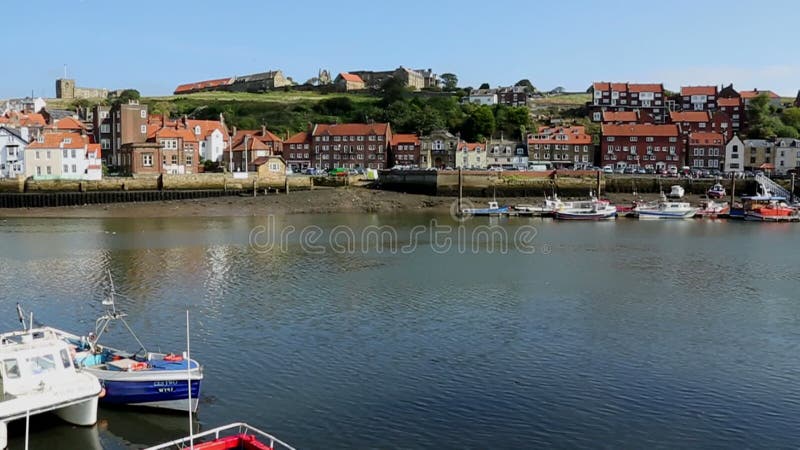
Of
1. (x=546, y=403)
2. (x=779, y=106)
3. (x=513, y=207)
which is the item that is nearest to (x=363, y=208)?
(x=513, y=207)

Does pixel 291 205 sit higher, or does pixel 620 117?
pixel 620 117

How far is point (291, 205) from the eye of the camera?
6806 centimetres

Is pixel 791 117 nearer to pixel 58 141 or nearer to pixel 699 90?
pixel 699 90

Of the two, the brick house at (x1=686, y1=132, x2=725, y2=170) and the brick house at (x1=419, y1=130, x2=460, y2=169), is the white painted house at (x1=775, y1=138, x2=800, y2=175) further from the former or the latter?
the brick house at (x1=419, y1=130, x2=460, y2=169)

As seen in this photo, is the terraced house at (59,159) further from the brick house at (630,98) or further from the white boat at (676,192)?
the brick house at (630,98)

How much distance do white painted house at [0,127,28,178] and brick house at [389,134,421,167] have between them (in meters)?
40.7

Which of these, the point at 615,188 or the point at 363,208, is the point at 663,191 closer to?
the point at 615,188

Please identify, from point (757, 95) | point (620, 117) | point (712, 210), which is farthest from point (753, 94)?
point (712, 210)

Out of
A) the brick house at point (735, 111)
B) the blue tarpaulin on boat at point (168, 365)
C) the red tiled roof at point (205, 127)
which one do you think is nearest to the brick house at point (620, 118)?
the brick house at point (735, 111)

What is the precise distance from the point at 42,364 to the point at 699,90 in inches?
4771

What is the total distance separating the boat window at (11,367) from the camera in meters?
16.4

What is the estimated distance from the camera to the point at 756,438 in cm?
1680

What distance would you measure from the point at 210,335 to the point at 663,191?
61.7m

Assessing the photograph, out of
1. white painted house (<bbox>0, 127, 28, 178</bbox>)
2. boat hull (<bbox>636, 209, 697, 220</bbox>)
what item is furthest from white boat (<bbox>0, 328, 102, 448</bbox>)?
white painted house (<bbox>0, 127, 28, 178</bbox>)
